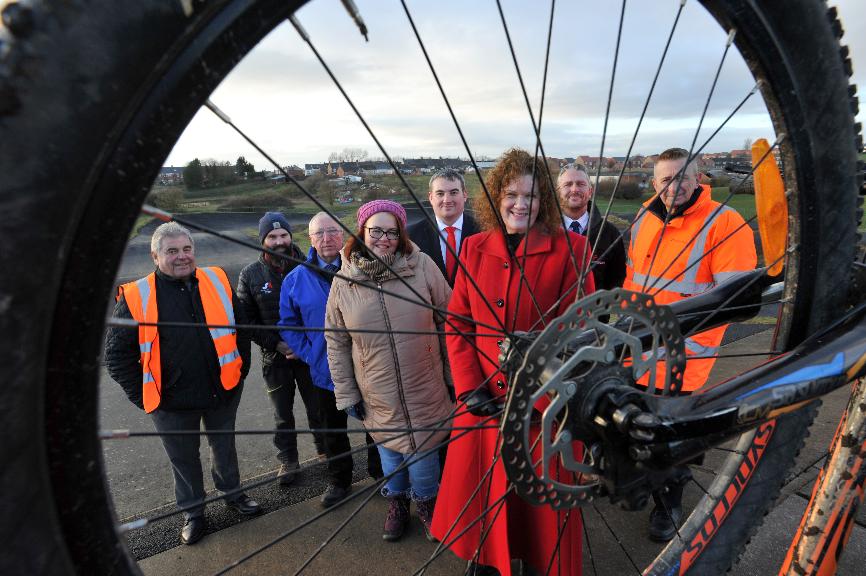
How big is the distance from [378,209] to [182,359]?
1.31 metres

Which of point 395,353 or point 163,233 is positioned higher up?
point 163,233

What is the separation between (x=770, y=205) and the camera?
5.25 ft

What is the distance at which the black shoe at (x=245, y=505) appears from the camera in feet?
9.59

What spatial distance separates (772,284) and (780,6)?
34.5 inches

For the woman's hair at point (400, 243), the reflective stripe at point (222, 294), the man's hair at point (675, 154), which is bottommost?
the reflective stripe at point (222, 294)

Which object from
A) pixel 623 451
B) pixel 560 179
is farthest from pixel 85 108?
pixel 560 179

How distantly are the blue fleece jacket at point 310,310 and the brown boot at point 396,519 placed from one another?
76cm

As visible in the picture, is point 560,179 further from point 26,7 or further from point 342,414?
Answer: point 26,7

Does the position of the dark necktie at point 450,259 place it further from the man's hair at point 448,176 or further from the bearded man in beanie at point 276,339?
the bearded man in beanie at point 276,339

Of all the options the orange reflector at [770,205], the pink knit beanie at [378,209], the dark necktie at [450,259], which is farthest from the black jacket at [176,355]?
the orange reflector at [770,205]

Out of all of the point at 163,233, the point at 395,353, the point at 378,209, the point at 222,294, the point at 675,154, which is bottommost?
the point at 395,353

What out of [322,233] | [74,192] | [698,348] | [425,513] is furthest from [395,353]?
[74,192]

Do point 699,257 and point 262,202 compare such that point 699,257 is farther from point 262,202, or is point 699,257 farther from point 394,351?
point 262,202

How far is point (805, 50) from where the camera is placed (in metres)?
1.30
